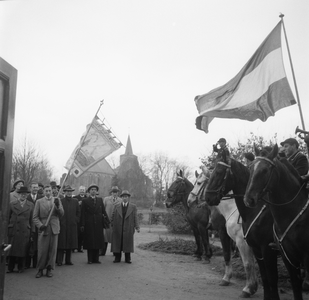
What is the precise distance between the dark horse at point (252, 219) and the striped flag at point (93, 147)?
3088mm

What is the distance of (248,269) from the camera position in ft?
20.0

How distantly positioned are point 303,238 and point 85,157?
17.3 ft

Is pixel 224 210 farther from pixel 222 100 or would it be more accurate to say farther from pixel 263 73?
pixel 263 73

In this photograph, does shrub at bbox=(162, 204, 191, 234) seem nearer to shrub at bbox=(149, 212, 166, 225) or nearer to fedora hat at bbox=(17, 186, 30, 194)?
shrub at bbox=(149, 212, 166, 225)

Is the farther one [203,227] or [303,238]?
[203,227]

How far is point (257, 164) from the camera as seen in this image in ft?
14.1

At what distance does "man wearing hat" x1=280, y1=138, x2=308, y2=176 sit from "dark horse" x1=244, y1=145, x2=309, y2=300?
2.77ft

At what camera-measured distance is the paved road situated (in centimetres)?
601

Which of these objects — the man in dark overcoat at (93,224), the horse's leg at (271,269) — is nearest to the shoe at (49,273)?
the man in dark overcoat at (93,224)

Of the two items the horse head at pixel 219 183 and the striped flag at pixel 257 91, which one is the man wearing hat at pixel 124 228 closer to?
the striped flag at pixel 257 91

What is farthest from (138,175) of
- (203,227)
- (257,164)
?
(257,164)

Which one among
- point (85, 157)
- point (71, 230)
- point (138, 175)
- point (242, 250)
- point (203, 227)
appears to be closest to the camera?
point (242, 250)

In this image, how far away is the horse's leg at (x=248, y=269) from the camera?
593 cm

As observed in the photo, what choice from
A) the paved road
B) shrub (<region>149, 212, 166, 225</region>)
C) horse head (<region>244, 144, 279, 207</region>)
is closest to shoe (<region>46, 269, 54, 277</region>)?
the paved road
